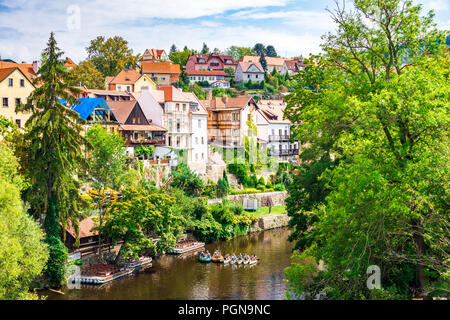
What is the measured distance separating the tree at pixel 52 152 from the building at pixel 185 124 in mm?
26308

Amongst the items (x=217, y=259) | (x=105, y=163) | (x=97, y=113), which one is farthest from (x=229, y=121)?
(x=105, y=163)

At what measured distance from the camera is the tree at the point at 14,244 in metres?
18.9

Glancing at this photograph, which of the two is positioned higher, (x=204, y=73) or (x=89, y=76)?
(x=204, y=73)

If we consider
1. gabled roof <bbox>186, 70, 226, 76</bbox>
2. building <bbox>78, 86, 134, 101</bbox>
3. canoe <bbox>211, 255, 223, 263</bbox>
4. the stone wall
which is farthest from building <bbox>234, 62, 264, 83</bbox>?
canoe <bbox>211, 255, 223, 263</bbox>

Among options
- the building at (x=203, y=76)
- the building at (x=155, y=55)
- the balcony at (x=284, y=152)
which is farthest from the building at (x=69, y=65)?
the balcony at (x=284, y=152)

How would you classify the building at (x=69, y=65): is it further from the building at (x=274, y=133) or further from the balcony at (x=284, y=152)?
the balcony at (x=284, y=152)

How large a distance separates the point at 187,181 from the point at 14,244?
2940 cm

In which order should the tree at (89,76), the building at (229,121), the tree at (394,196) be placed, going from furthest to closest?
the tree at (89,76) → the building at (229,121) → the tree at (394,196)

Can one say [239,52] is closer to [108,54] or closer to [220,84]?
[220,84]

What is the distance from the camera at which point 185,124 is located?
2352 inches

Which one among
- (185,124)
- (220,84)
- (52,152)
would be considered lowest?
(52,152)

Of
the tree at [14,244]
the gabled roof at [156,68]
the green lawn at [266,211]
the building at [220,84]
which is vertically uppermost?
the gabled roof at [156,68]
